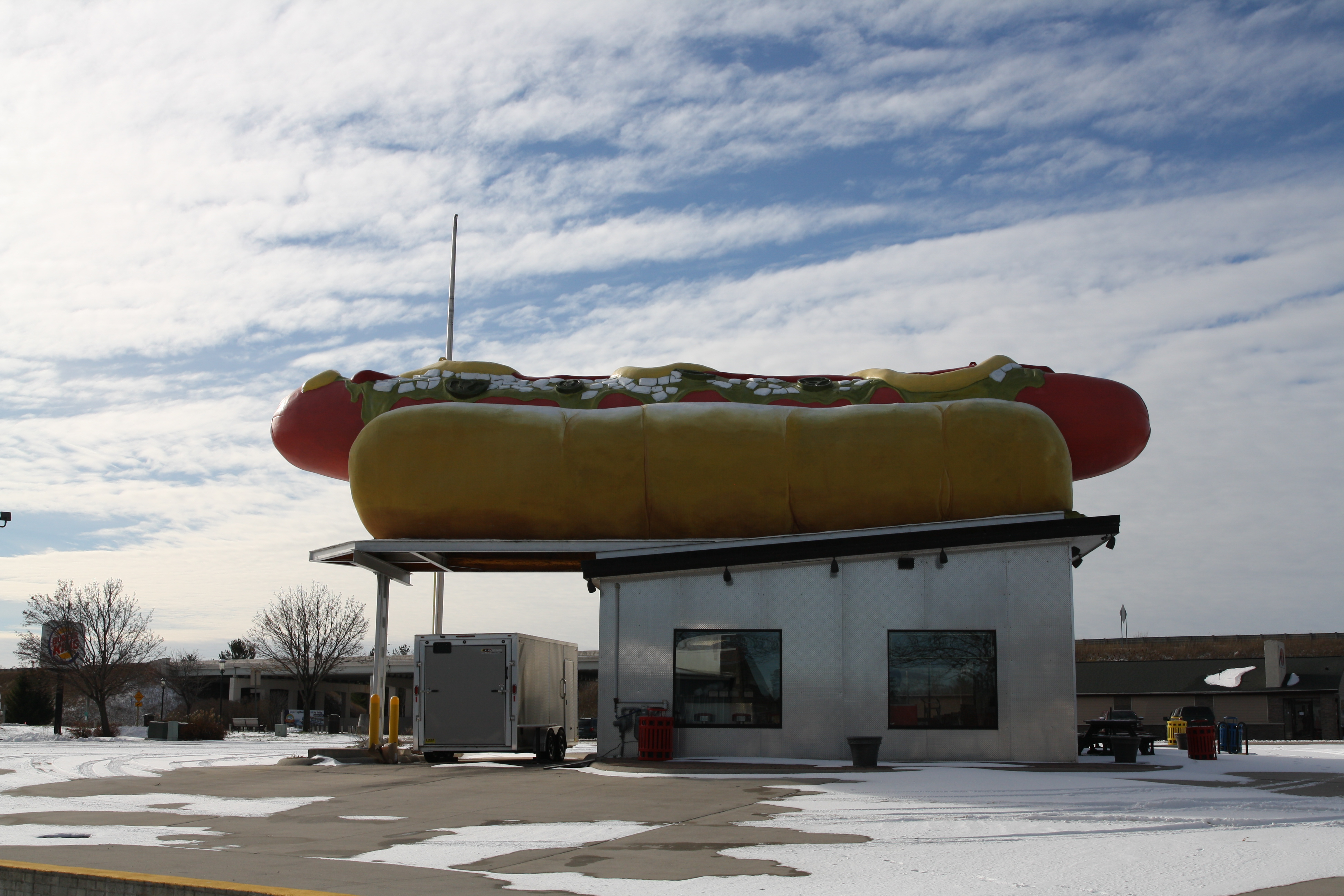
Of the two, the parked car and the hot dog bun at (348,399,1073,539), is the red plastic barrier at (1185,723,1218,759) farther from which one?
the parked car

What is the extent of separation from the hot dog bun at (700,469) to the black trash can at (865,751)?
504 centimetres

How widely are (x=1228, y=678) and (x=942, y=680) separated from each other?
40327 millimetres

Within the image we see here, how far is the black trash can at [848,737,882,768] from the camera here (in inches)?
647

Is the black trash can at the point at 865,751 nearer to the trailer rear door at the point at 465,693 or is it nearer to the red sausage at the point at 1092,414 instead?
the trailer rear door at the point at 465,693

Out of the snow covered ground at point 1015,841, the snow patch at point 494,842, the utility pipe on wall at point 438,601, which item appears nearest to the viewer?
the snow covered ground at point 1015,841

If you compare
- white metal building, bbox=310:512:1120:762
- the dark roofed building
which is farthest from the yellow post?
the dark roofed building

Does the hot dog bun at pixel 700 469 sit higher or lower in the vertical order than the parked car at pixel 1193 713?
higher

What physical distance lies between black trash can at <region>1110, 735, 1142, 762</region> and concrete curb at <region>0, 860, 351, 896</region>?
1418 centimetres

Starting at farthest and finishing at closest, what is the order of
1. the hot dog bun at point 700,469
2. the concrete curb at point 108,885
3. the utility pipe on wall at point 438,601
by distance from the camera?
the utility pipe on wall at point 438,601 → the hot dog bun at point 700,469 → the concrete curb at point 108,885

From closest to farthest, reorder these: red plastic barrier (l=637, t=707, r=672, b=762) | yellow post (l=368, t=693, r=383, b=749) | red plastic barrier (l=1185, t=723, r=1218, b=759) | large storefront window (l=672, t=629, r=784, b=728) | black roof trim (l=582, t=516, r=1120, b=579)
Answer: black roof trim (l=582, t=516, r=1120, b=579) < red plastic barrier (l=637, t=707, r=672, b=762) < large storefront window (l=672, t=629, r=784, b=728) < red plastic barrier (l=1185, t=723, r=1218, b=759) < yellow post (l=368, t=693, r=383, b=749)

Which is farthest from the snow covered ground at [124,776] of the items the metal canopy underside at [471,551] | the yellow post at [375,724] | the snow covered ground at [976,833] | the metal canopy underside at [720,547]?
the metal canopy underside at [720,547]

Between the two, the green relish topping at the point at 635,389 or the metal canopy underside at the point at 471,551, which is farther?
the green relish topping at the point at 635,389

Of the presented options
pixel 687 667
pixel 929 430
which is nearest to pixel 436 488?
pixel 687 667

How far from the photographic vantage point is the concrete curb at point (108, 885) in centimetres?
720
